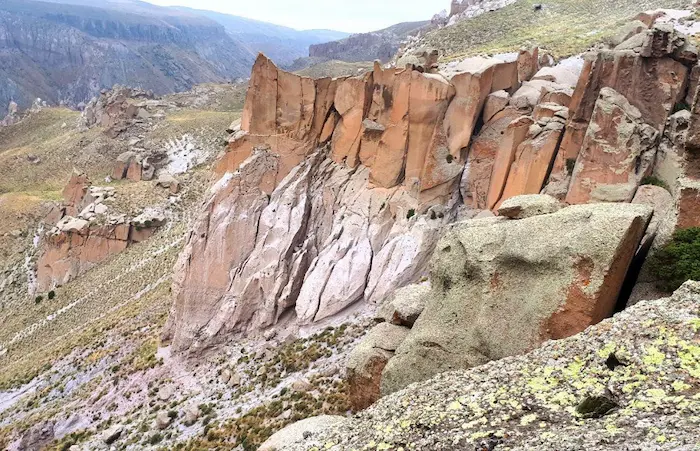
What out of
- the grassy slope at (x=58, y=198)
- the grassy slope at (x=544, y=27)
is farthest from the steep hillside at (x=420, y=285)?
the grassy slope at (x=544, y=27)

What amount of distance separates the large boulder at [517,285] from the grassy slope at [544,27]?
50797 millimetres

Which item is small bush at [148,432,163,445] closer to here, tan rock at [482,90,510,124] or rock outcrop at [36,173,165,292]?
tan rock at [482,90,510,124]

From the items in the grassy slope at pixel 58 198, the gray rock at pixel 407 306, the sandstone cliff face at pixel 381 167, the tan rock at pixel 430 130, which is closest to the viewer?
the gray rock at pixel 407 306

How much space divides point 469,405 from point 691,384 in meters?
5.31

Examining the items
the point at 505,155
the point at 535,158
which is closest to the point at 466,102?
the point at 505,155

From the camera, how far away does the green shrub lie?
54.7 ft

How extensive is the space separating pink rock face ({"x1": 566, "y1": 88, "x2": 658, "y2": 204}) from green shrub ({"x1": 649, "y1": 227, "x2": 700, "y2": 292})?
30.0ft

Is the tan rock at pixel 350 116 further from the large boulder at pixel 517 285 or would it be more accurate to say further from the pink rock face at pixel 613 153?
the large boulder at pixel 517 285

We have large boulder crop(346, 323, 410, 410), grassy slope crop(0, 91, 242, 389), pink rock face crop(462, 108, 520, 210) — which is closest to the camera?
large boulder crop(346, 323, 410, 410)

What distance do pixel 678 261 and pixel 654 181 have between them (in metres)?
10.6

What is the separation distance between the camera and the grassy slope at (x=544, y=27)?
6994 cm

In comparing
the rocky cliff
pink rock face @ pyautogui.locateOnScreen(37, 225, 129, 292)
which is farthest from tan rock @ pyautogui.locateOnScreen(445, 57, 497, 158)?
pink rock face @ pyautogui.locateOnScreen(37, 225, 129, 292)

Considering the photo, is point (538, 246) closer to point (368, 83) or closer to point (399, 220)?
point (399, 220)

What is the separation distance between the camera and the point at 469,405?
540 inches
